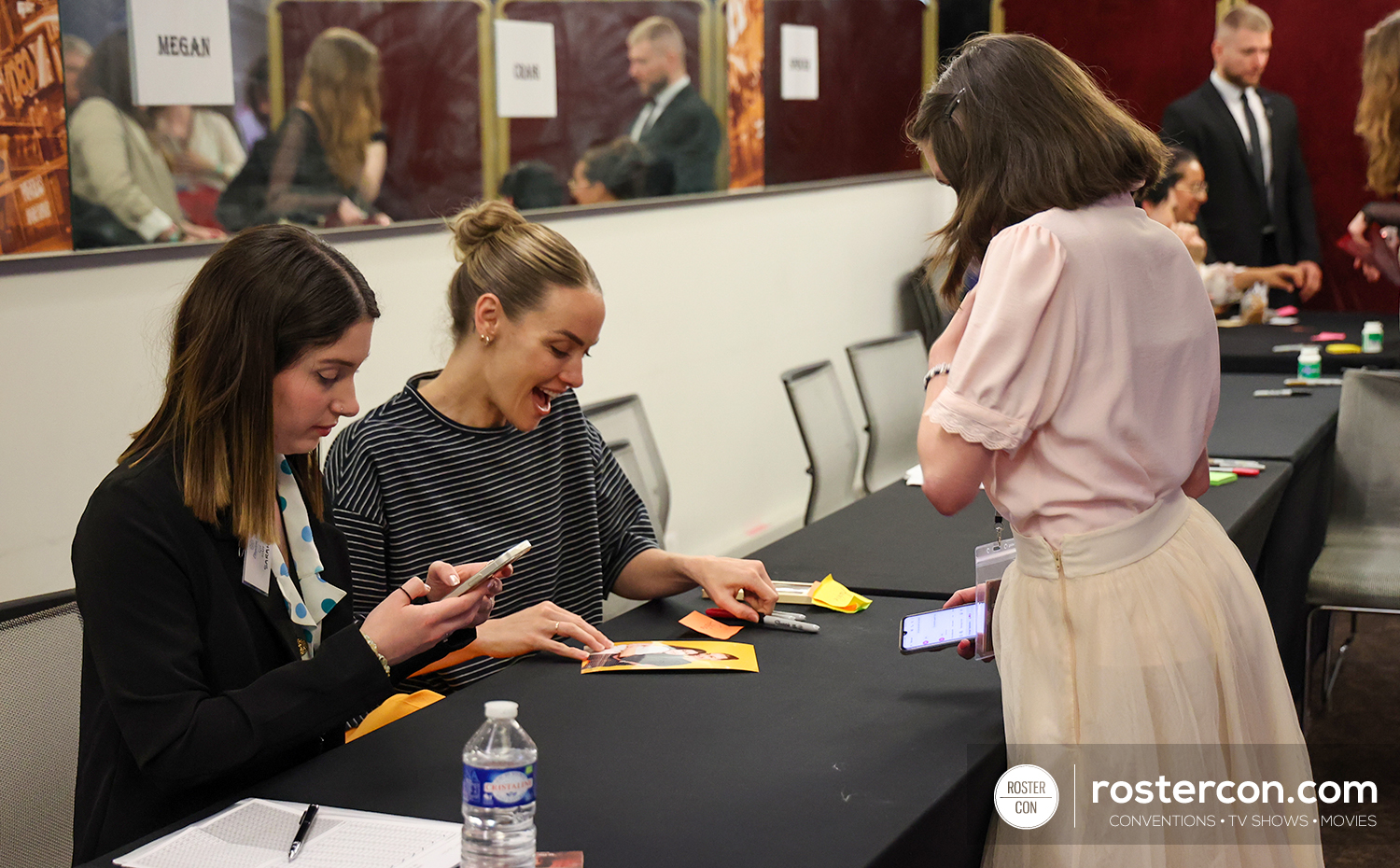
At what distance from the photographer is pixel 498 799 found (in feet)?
4.09

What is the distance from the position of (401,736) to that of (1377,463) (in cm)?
279

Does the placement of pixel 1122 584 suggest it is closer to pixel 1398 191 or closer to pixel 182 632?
pixel 182 632

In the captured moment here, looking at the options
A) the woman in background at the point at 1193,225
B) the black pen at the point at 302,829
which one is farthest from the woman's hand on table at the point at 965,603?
the woman in background at the point at 1193,225

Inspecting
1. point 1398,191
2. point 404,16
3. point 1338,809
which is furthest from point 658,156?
point 1398,191

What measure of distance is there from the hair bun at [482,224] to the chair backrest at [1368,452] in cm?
228

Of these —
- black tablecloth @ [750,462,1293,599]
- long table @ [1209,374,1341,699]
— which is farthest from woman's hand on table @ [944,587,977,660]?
long table @ [1209,374,1341,699]

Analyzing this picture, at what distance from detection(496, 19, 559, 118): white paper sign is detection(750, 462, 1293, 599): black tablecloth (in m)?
1.82

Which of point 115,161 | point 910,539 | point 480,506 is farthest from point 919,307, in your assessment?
point 480,506

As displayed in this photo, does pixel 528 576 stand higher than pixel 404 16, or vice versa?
pixel 404 16

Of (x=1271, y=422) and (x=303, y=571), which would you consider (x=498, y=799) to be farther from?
(x=1271, y=422)

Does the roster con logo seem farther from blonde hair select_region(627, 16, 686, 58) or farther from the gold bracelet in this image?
blonde hair select_region(627, 16, 686, 58)

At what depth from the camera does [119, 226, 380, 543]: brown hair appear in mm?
1598

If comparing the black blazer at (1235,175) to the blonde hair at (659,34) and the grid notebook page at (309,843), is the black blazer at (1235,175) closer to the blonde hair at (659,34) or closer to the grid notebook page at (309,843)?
the blonde hair at (659,34)

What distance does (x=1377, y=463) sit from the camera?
3.48m
